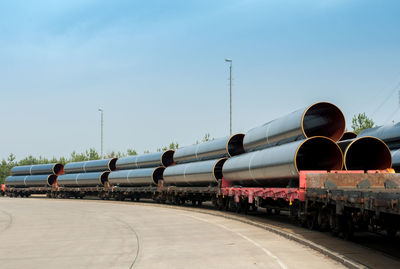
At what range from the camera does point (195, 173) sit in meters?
34.9

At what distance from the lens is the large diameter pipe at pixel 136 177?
44.0 metres

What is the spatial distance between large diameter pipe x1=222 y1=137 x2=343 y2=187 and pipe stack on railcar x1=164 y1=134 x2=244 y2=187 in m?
6.10

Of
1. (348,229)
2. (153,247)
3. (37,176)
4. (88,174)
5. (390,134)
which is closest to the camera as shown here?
(153,247)

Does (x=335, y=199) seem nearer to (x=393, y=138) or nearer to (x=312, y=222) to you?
(x=312, y=222)

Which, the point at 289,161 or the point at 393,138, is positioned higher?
the point at 393,138

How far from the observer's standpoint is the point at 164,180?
42.0 meters

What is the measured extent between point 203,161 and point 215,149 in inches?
82.1

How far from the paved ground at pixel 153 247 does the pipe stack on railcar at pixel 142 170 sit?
70.8 feet

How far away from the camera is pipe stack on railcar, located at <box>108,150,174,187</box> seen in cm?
4412

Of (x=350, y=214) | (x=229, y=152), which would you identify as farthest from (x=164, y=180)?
(x=350, y=214)

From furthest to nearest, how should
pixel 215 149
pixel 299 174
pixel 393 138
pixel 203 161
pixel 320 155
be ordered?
pixel 203 161 < pixel 215 149 < pixel 393 138 < pixel 320 155 < pixel 299 174

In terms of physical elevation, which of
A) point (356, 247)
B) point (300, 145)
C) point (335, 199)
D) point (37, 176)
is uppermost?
point (300, 145)

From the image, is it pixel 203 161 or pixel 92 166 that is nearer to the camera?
pixel 203 161

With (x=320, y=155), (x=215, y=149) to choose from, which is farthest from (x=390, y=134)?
(x=215, y=149)
